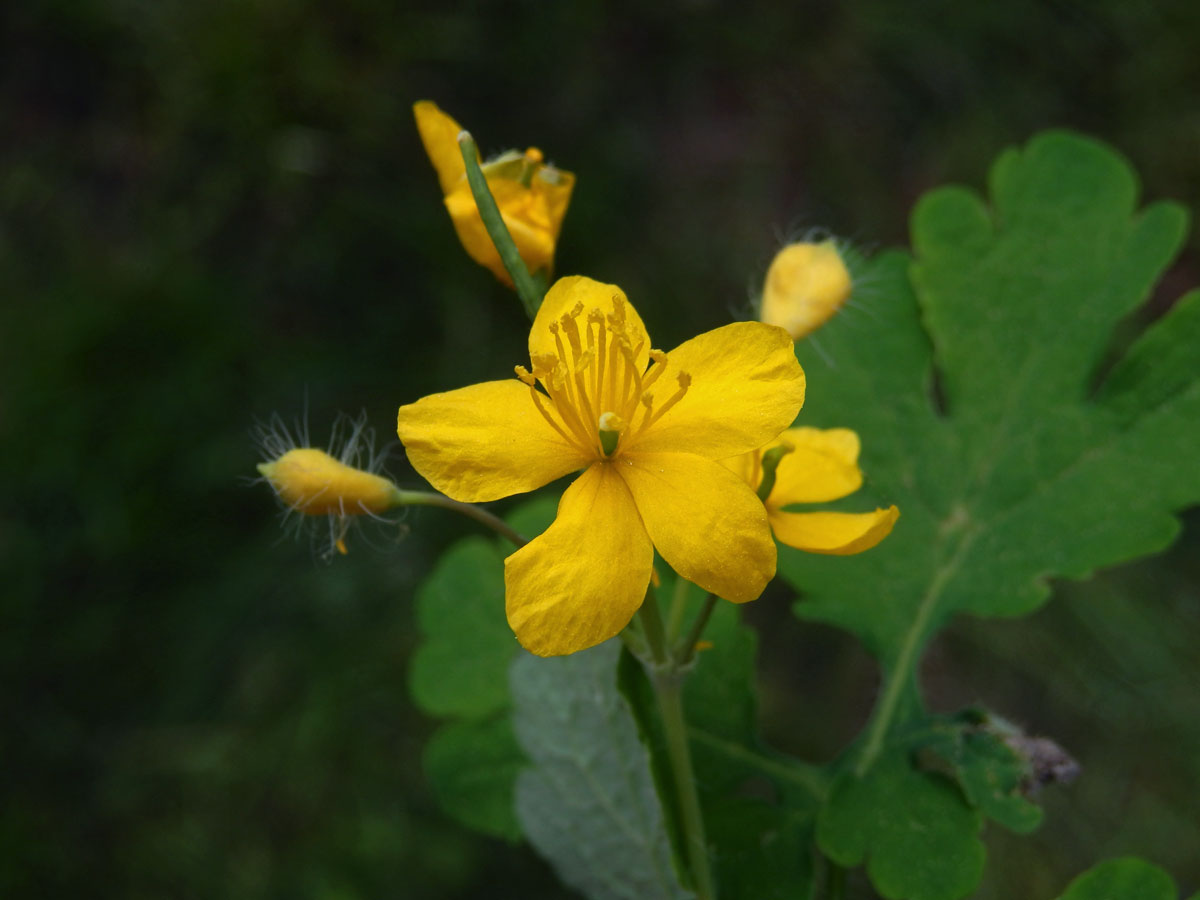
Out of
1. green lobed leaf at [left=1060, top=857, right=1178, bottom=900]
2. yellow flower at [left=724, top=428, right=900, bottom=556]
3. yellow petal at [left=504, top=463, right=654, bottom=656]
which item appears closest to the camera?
yellow petal at [left=504, top=463, right=654, bottom=656]

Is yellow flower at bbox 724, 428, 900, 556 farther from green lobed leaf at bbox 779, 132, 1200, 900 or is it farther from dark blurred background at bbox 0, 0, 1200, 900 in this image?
dark blurred background at bbox 0, 0, 1200, 900

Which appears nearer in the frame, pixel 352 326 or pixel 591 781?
pixel 591 781

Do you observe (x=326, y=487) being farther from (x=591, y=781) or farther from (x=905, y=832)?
(x=905, y=832)

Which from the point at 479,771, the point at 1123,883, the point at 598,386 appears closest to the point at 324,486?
the point at 598,386

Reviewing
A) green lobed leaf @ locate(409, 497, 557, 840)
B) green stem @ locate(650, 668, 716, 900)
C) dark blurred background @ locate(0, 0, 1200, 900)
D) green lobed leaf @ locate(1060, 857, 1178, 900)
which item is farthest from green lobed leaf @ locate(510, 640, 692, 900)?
dark blurred background @ locate(0, 0, 1200, 900)

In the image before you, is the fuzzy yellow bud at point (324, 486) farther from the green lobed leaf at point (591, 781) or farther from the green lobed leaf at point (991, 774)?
the green lobed leaf at point (991, 774)

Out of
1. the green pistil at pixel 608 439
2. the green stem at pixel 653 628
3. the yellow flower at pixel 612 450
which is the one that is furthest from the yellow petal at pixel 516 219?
the green stem at pixel 653 628
